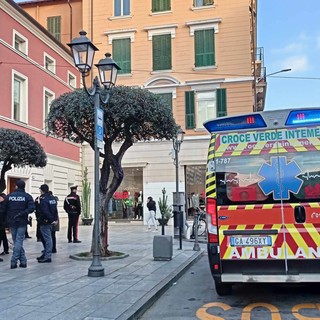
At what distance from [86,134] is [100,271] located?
394 centimetres

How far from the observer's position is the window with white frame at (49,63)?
73.9ft

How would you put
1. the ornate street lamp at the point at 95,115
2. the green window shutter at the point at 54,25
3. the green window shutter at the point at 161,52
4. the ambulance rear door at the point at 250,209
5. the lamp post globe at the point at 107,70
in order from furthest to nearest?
the green window shutter at the point at 54,25
the green window shutter at the point at 161,52
the lamp post globe at the point at 107,70
the ornate street lamp at the point at 95,115
the ambulance rear door at the point at 250,209

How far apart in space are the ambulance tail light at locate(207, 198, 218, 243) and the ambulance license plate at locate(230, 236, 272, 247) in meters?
0.24

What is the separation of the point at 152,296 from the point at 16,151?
22.6ft

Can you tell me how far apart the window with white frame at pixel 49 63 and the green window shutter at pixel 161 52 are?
5921 mm

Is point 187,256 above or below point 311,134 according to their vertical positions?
below

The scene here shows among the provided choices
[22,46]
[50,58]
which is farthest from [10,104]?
[50,58]

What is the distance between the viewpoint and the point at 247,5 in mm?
24672

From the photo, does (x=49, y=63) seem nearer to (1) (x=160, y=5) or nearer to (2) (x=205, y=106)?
(1) (x=160, y=5)

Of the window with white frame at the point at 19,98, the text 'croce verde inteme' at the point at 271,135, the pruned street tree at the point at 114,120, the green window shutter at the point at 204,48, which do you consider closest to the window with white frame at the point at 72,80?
the window with white frame at the point at 19,98

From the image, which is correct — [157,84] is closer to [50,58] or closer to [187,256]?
[50,58]

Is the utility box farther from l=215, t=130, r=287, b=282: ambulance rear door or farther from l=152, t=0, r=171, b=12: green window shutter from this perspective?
l=152, t=0, r=171, b=12: green window shutter

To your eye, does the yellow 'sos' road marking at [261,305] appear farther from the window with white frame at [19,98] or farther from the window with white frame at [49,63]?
the window with white frame at [49,63]

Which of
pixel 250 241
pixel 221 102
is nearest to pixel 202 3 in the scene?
pixel 221 102
